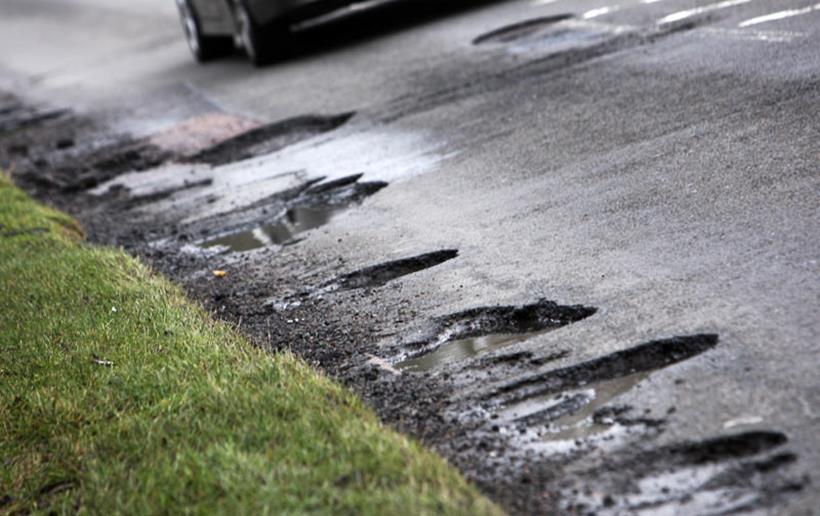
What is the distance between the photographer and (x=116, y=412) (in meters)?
4.16

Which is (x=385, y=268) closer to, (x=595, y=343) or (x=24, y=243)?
(x=595, y=343)

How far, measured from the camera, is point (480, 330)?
4707 millimetres

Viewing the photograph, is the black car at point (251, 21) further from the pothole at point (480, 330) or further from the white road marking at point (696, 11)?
the pothole at point (480, 330)

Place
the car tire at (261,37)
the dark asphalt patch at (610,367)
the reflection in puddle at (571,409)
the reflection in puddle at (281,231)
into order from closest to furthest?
1. the reflection in puddle at (571,409)
2. the dark asphalt patch at (610,367)
3. the reflection in puddle at (281,231)
4. the car tire at (261,37)

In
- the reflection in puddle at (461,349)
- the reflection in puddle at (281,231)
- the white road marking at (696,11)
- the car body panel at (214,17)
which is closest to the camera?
the reflection in puddle at (461,349)

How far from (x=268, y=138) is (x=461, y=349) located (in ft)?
17.3

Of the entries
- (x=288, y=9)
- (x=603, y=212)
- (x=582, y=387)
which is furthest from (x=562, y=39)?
(x=582, y=387)

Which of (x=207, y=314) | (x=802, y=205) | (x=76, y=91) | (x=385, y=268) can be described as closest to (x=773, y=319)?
(x=802, y=205)

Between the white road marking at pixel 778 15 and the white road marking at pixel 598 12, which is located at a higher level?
the white road marking at pixel 598 12

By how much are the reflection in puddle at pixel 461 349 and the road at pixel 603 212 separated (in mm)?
31

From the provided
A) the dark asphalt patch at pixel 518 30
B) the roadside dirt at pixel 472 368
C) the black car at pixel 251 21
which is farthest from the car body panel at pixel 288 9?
the roadside dirt at pixel 472 368

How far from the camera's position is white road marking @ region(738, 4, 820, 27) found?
8.66 meters

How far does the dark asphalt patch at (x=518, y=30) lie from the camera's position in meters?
11.0

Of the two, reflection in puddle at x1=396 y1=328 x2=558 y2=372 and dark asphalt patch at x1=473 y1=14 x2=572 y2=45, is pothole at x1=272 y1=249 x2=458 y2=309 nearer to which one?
reflection in puddle at x1=396 y1=328 x2=558 y2=372
